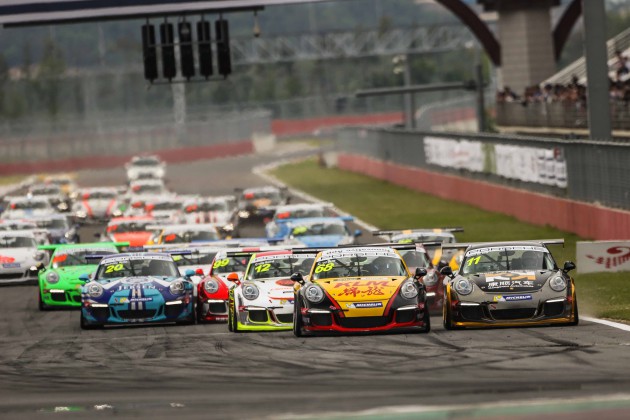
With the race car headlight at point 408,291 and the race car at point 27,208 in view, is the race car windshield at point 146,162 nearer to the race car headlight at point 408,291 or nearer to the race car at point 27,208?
the race car at point 27,208

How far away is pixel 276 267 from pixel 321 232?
11088 mm

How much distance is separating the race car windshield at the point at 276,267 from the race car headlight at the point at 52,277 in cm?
557

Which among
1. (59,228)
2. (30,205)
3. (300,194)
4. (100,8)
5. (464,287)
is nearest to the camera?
(464,287)

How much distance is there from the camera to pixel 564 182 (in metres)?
37.1

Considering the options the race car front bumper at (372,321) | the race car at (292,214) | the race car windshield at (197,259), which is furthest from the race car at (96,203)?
the race car front bumper at (372,321)

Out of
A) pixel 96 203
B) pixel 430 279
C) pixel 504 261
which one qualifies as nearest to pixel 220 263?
pixel 430 279

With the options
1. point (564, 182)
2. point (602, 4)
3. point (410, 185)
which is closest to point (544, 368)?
point (602, 4)

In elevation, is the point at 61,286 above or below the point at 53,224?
below

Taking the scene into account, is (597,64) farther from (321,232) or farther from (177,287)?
(177,287)

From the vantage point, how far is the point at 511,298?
18672 millimetres

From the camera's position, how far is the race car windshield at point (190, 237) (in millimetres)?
32031

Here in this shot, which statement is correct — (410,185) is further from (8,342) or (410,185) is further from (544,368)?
(544,368)

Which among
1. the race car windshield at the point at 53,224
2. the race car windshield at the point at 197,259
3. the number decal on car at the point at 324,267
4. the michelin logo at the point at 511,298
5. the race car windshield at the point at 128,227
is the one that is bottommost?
the michelin logo at the point at 511,298

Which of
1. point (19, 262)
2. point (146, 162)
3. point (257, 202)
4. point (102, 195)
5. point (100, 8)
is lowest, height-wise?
point (19, 262)
